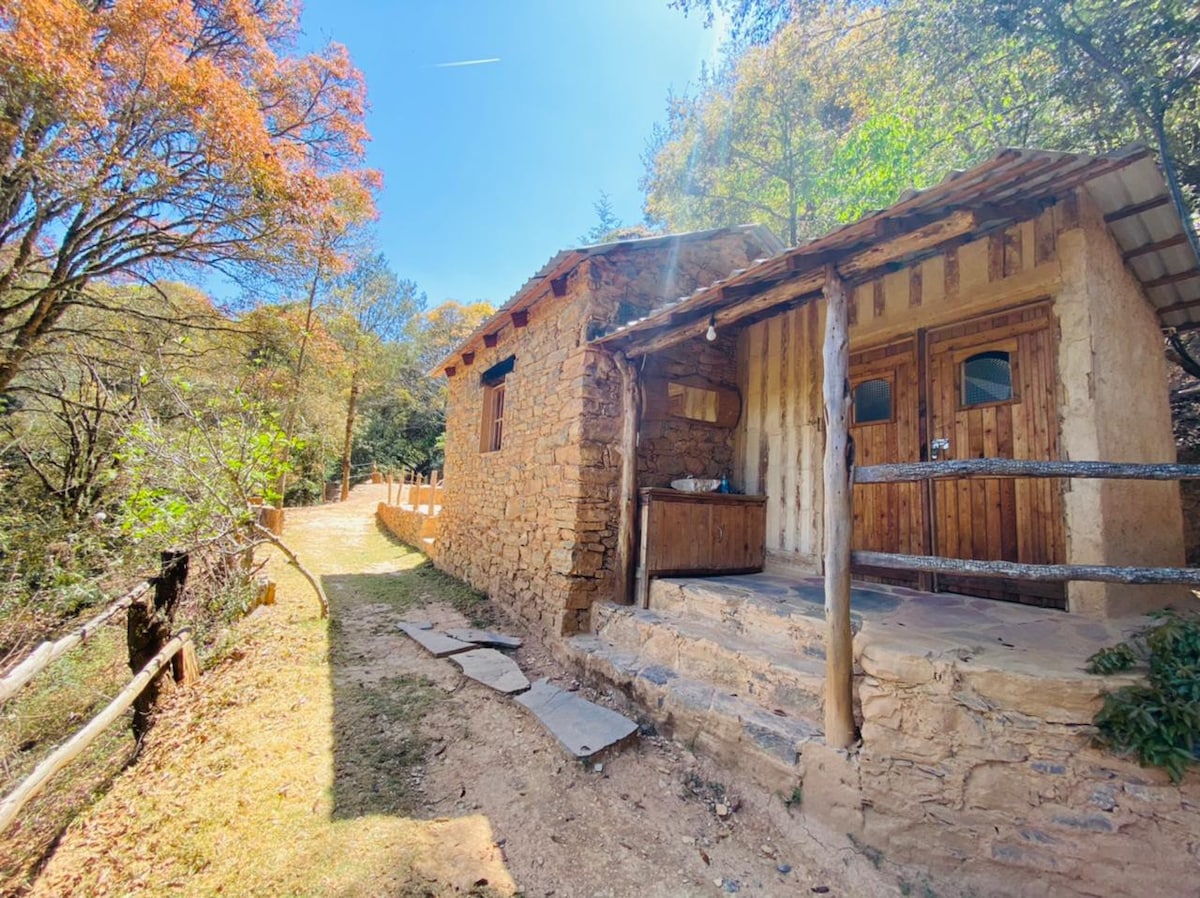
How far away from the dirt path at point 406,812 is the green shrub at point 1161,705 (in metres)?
1.24

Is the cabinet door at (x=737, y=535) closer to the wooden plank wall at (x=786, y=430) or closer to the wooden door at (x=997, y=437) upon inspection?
the wooden plank wall at (x=786, y=430)

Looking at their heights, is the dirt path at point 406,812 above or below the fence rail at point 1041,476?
below

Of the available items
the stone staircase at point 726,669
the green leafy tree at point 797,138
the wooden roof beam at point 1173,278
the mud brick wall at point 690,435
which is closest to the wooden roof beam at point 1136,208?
the wooden roof beam at point 1173,278

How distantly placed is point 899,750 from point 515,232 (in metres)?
15.9

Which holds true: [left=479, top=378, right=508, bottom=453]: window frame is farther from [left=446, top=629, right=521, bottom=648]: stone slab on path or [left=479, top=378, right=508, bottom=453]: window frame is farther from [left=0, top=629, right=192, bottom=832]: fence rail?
[left=0, top=629, right=192, bottom=832]: fence rail

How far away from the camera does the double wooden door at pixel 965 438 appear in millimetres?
3258

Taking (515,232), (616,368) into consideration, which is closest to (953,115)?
(616,368)

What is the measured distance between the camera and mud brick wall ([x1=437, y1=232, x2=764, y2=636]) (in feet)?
15.2

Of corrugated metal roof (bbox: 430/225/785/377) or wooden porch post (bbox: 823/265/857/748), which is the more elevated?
corrugated metal roof (bbox: 430/225/785/377)

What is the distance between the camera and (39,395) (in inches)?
243

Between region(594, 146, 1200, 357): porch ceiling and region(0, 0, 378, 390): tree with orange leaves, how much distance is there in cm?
Answer: 596

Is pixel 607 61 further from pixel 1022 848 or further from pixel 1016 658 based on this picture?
pixel 1022 848

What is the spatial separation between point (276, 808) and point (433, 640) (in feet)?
7.74

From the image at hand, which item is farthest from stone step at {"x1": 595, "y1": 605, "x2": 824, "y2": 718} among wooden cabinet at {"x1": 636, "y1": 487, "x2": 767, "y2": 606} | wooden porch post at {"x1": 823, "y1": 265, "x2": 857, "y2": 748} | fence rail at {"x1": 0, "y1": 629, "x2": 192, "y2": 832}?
fence rail at {"x1": 0, "y1": 629, "x2": 192, "y2": 832}
